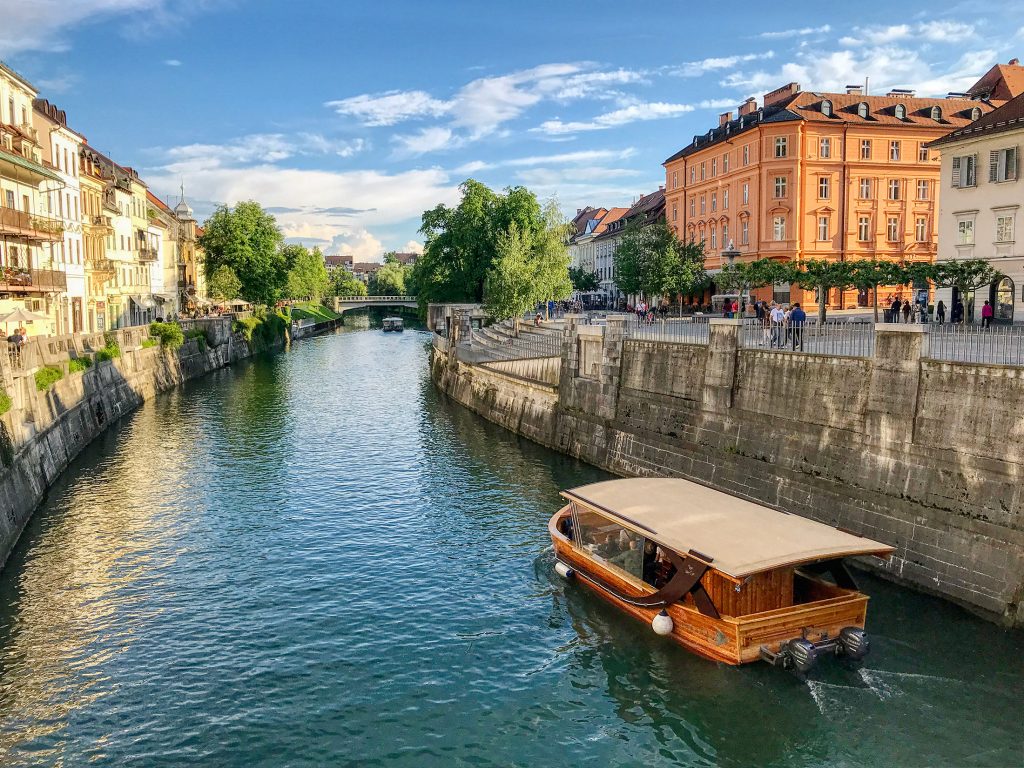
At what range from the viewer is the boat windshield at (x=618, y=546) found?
54.4ft

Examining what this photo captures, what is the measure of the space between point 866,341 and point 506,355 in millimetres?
24508

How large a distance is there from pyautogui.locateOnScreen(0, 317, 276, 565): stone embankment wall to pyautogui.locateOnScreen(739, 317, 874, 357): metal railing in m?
19.9

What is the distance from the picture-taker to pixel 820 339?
76.1 ft

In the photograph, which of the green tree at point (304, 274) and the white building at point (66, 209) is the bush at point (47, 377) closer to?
the white building at point (66, 209)

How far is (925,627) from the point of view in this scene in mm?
15875

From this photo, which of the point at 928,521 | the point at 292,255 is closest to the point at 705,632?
the point at 928,521

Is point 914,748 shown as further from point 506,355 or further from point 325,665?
point 506,355

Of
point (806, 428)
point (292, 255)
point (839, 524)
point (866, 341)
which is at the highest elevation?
point (292, 255)

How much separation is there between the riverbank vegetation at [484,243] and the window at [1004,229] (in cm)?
2828

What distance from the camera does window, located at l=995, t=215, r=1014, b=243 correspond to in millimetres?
34938

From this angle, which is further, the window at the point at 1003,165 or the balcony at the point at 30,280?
the balcony at the point at 30,280

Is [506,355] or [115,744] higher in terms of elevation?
[506,355]

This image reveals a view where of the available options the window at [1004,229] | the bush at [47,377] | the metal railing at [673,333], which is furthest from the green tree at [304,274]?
the window at [1004,229]

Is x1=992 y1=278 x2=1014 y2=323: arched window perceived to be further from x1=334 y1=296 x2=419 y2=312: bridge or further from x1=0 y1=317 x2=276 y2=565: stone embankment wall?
x1=334 y1=296 x2=419 y2=312: bridge
